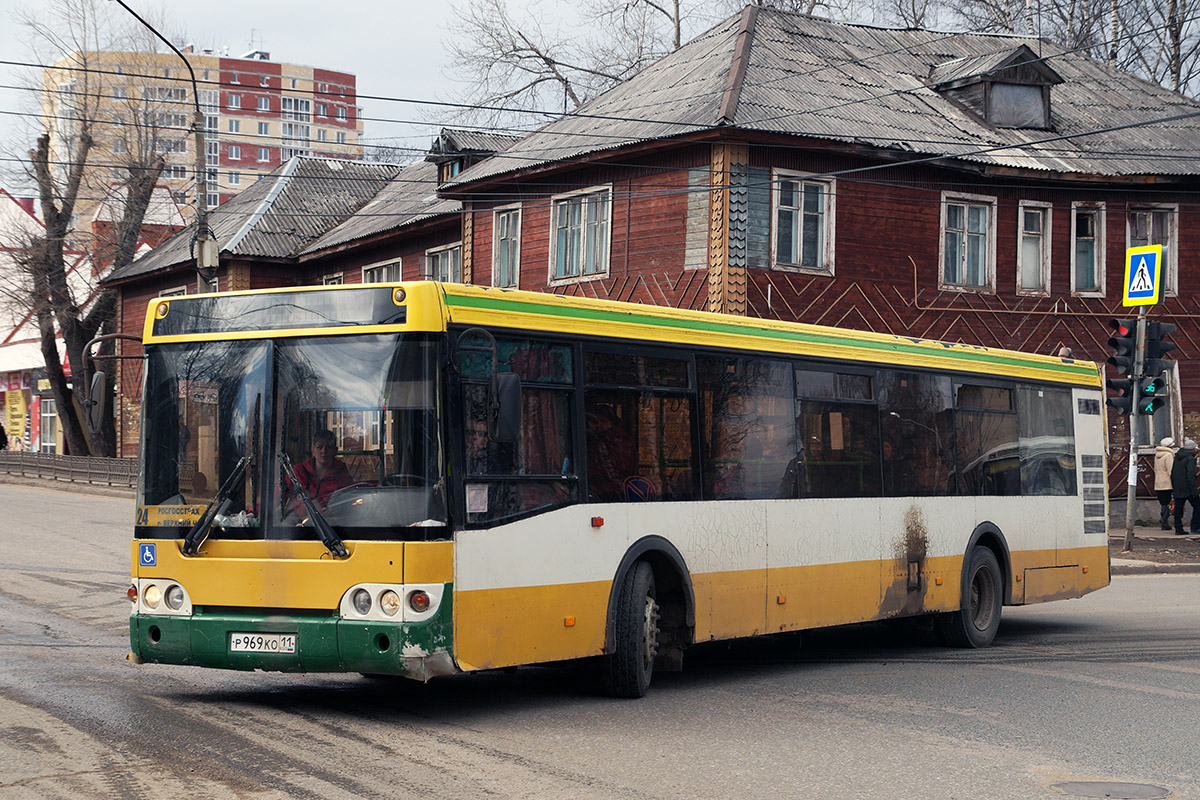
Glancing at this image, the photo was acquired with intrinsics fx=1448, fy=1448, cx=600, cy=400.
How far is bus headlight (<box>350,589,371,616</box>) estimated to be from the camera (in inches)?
322

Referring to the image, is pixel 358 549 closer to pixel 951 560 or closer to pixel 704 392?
pixel 704 392

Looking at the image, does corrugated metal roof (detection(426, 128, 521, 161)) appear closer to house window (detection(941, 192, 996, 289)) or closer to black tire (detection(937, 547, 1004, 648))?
house window (detection(941, 192, 996, 289))

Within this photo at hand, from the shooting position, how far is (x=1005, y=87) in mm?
28578

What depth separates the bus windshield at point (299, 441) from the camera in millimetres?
8266

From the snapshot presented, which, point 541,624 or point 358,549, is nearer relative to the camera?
point 358,549

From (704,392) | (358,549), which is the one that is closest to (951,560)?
(704,392)

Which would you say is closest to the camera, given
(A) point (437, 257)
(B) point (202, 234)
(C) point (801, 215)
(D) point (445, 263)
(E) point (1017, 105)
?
(B) point (202, 234)

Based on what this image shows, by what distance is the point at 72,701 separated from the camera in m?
8.73

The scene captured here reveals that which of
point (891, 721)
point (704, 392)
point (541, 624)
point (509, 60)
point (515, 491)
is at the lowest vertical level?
point (891, 721)

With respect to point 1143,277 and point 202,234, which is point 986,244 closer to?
point 1143,277

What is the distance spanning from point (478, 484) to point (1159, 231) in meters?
23.8

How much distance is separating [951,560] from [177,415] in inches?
278

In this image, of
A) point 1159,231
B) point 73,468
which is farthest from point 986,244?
point 73,468

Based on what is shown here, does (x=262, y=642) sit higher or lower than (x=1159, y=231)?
lower
